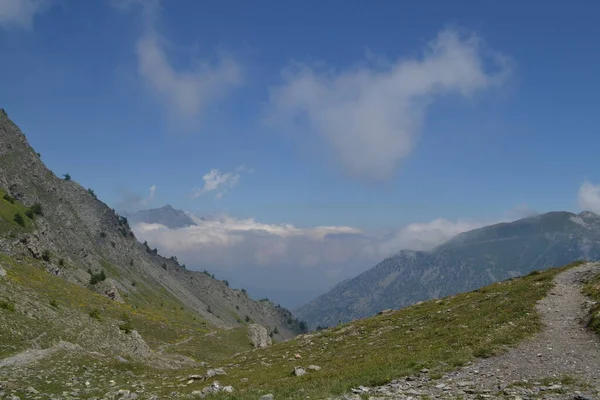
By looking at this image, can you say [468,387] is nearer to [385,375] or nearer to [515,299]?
[385,375]

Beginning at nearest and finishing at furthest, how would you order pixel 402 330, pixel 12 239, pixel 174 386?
1. pixel 174 386
2. pixel 402 330
3. pixel 12 239

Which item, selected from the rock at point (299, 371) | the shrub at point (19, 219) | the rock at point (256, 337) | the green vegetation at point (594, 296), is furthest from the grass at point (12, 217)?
the green vegetation at point (594, 296)

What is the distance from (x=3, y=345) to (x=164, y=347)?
193ft

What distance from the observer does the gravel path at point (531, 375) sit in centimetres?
1744

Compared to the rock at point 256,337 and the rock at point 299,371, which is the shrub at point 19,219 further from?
the rock at point 299,371

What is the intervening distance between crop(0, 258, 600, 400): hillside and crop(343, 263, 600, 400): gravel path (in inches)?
1.9

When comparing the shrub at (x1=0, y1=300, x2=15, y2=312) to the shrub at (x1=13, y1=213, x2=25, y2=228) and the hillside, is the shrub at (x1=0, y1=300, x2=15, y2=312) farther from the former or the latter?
the shrub at (x1=13, y1=213, x2=25, y2=228)

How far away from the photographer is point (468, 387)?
61.4 feet

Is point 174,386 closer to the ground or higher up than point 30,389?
closer to the ground

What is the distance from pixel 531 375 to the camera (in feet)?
66.0

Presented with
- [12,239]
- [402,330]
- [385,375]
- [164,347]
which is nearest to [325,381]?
[385,375]

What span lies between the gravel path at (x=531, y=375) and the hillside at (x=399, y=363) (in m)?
0.05

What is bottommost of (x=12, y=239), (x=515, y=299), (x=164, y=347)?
(x=164, y=347)

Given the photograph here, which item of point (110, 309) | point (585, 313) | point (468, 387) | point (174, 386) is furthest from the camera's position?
point (110, 309)
